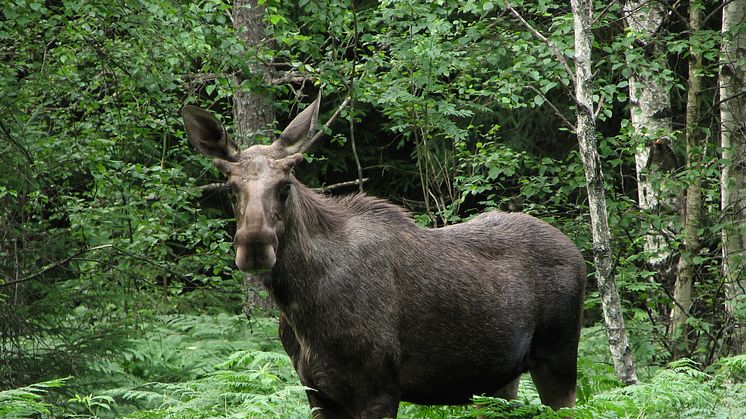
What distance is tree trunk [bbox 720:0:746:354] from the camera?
10.8m

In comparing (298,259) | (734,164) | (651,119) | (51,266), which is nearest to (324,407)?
(298,259)

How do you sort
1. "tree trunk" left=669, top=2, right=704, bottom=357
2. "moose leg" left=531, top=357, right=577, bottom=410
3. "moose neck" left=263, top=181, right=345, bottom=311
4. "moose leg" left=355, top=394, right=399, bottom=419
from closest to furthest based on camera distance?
"moose leg" left=355, top=394, right=399, bottom=419, "moose neck" left=263, top=181, right=345, bottom=311, "moose leg" left=531, top=357, right=577, bottom=410, "tree trunk" left=669, top=2, right=704, bottom=357

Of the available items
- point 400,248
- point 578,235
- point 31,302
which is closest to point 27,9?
point 31,302

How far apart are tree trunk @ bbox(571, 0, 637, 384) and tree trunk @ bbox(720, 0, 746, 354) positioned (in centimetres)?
195

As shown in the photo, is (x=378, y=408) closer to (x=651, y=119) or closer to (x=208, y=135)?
(x=208, y=135)

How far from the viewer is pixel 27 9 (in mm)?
9227

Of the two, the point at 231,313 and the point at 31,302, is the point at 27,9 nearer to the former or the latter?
the point at 31,302

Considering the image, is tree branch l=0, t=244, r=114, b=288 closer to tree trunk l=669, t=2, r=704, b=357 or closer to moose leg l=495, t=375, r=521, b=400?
moose leg l=495, t=375, r=521, b=400

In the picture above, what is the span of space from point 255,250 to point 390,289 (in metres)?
1.19

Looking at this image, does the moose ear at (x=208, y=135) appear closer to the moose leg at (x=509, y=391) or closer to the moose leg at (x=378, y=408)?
the moose leg at (x=378, y=408)

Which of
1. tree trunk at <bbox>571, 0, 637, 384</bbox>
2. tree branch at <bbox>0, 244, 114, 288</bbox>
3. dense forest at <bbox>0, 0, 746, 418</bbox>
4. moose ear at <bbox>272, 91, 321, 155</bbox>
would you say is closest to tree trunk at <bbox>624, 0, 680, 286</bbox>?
dense forest at <bbox>0, 0, 746, 418</bbox>

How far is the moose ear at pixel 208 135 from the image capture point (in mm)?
7035

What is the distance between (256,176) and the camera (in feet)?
21.8

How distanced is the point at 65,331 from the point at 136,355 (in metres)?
0.82
